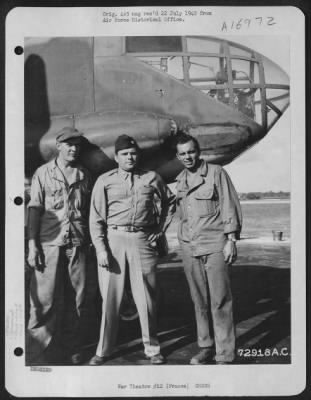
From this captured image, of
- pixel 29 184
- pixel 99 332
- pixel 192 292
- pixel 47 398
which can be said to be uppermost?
pixel 29 184

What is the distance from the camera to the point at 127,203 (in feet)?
6.72

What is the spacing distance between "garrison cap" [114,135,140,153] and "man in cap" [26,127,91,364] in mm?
185

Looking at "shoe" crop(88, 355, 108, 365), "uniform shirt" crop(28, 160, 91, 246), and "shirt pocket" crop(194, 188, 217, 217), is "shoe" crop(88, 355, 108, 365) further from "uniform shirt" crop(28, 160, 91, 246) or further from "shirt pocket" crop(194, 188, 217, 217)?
"shirt pocket" crop(194, 188, 217, 217)

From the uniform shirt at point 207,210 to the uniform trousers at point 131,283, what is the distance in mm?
204

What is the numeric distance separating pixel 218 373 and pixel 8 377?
1.02 m

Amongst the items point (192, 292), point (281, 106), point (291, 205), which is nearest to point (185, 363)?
point (192, 292)

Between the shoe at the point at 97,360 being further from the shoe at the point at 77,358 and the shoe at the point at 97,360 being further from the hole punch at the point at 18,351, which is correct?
the hole punch at the point at 18,351

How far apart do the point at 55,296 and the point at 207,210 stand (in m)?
0.84

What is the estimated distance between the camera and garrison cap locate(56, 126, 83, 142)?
207 cm

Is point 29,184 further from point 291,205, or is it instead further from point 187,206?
point 291,205

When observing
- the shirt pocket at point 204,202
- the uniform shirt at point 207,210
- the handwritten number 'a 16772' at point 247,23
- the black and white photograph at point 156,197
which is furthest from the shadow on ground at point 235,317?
the handwritten number 'a 16772' at point 247,23

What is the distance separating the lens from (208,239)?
2.05 m

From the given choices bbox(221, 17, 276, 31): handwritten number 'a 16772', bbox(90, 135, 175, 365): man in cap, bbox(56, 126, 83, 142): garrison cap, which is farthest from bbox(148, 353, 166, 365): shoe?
bbox(221, 17, 276, 31): handwritten number 'a 16772'

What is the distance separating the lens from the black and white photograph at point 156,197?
2.07 m
